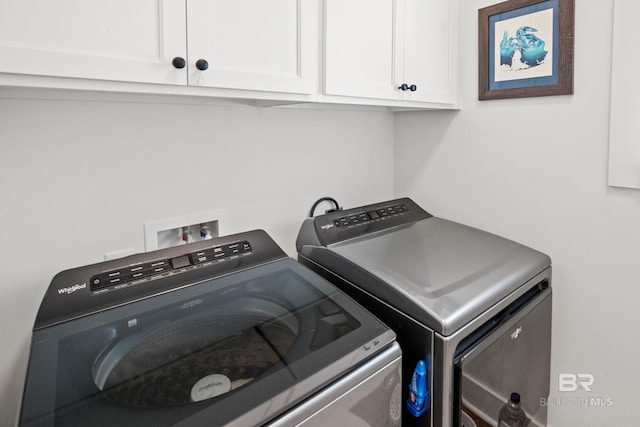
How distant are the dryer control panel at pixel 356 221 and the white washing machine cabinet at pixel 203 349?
225 mm

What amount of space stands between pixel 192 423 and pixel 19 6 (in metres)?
0.77

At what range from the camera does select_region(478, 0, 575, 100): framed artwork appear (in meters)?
1.25

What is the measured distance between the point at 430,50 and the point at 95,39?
1.13 meters

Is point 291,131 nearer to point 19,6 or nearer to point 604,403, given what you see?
point 19,6

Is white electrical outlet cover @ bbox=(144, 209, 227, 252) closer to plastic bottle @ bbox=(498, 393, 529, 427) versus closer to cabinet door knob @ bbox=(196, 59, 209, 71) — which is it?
cabinet door knob @ bbox=(196, 59, 209, 71)

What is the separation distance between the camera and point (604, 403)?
132cm

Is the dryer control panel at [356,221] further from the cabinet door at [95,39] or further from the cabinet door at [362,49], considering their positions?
the cabinet door at [95,39]

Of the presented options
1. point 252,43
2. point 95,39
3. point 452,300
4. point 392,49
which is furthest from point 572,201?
point 95,39

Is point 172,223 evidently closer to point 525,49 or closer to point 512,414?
point 512,414

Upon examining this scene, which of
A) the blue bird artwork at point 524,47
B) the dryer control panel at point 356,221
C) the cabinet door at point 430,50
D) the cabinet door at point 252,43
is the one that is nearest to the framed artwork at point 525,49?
the blue bird artwork at point 524,47

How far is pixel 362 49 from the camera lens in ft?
3.76

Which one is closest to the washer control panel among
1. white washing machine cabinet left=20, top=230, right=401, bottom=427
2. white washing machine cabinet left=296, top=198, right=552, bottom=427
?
white washing machine cabinet left=20, top=230, right=401, bottom=427

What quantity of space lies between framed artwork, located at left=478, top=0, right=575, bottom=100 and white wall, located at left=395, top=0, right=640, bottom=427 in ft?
0.10

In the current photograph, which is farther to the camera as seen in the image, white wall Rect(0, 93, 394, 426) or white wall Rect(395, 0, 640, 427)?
white wall Rect(395, 0, 640, 427)
